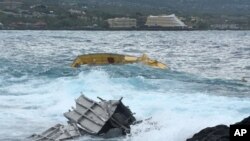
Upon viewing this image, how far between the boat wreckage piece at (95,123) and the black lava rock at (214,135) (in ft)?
16.9

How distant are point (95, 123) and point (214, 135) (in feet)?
23.6

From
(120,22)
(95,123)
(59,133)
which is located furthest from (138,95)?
(120,22)

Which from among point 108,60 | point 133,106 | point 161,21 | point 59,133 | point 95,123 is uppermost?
point 95,123

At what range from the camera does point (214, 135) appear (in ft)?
62.1

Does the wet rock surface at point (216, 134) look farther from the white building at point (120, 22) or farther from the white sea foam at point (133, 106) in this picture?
the white building at point (120, 22)

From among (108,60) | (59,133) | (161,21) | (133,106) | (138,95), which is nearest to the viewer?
(59,133)

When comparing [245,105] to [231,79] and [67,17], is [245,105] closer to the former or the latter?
[231,79]

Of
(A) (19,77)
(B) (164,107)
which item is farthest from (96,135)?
(A) (19,77)

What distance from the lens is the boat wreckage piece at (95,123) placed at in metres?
24.3

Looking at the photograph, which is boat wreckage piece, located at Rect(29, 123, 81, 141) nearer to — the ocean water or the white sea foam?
the ocean water

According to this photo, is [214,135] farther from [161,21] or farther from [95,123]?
[161,21]

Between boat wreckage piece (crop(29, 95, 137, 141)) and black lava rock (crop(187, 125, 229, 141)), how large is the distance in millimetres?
5142

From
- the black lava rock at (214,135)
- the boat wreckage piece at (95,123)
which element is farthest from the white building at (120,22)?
the black lava rock at (214,135)

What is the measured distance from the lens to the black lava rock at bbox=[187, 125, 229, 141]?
1841 centimetres
